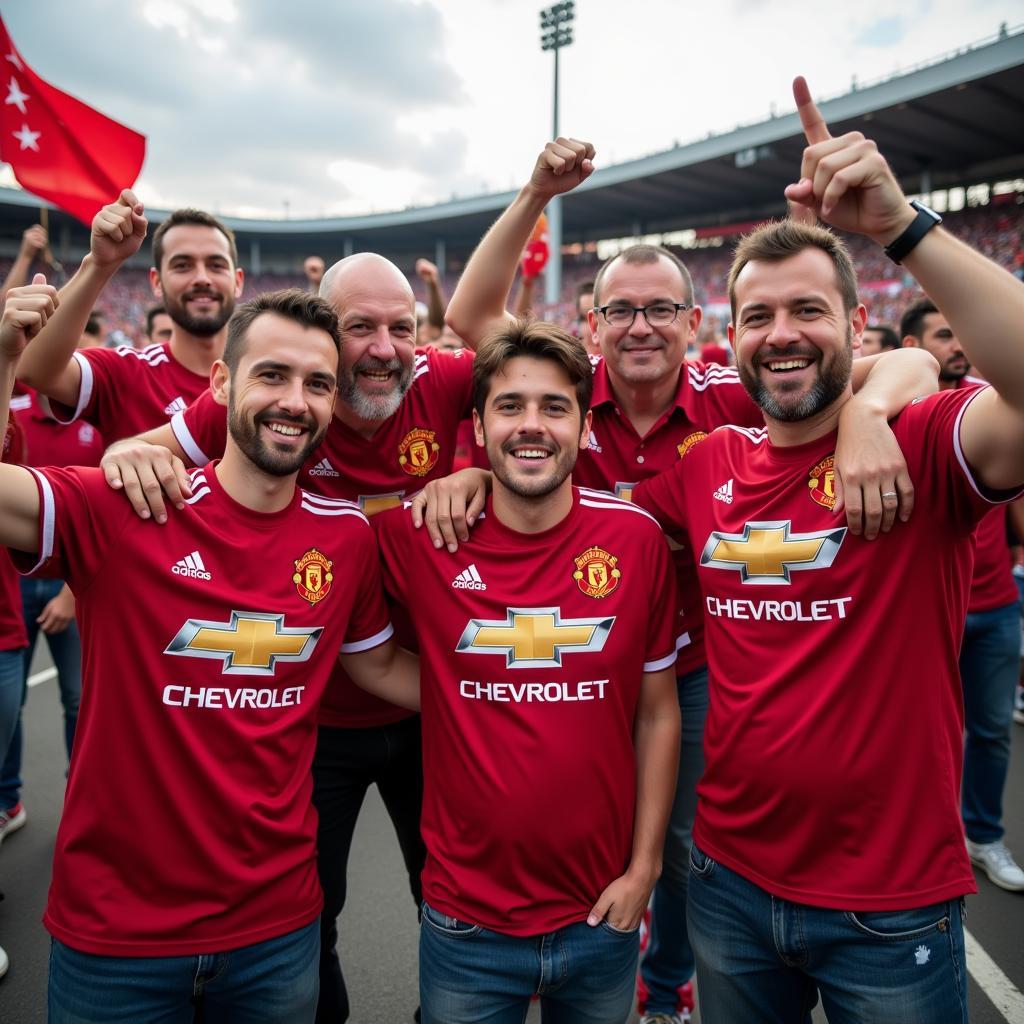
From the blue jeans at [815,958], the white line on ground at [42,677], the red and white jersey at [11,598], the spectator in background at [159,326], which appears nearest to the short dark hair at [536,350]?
the blue jeans at [815,958]

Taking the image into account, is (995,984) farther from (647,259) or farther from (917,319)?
(917,319)

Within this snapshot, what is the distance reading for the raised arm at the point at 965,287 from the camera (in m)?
1.41

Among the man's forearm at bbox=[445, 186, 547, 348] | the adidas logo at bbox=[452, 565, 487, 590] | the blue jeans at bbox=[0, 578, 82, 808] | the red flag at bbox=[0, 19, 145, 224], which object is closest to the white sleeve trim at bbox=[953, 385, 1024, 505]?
the adidas logo at bbox=[452, 565, 487, 590]

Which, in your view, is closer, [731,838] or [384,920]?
[731,838]

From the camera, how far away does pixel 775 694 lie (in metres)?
1.73

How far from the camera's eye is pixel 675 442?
2637mm

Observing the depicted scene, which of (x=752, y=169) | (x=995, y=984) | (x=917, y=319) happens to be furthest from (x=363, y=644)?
(x=752, y=169)

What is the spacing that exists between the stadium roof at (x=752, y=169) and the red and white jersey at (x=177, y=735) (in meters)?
22.1

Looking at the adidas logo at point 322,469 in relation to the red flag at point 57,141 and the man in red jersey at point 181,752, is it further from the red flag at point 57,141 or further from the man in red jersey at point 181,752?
the red flag at point 57,141

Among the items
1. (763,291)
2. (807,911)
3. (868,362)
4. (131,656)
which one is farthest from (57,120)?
(807,911)

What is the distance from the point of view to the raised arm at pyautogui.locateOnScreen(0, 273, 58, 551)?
1.63 m

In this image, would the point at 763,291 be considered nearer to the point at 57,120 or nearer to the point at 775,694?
the point at 775,694

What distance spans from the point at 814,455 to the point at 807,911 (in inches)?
42.7

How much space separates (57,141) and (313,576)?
3.08m
